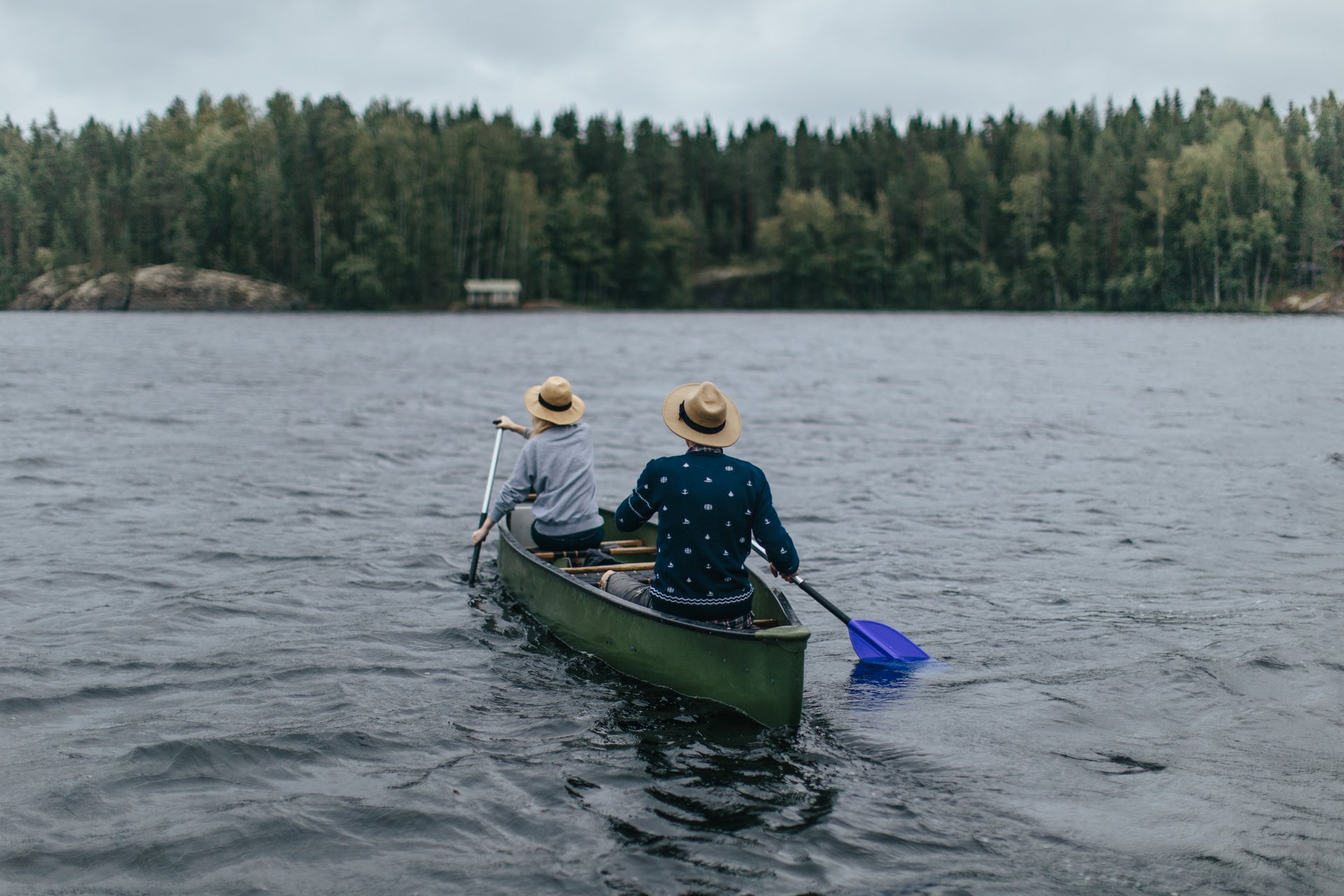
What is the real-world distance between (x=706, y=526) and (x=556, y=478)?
318 centimetres

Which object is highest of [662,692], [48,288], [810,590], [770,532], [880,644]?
[48,288]

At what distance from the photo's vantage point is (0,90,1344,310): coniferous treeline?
9381 centimetres

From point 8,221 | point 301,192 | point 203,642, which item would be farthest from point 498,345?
point 8,221

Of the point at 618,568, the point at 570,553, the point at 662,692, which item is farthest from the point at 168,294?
the point at 662,692

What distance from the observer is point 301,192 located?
97.1m

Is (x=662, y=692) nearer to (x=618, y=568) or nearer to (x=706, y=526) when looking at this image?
(x=706, y=526)

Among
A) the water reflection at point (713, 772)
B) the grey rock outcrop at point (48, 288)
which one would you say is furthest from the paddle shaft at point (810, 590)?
the grey rock outcrop at point (48, 288)

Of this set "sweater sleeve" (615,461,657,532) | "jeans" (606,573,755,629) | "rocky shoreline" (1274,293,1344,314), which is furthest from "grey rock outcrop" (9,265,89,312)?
"rocky shoreline" (1274,293,1344,314)

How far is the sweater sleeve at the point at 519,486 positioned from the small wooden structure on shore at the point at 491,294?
287 feet

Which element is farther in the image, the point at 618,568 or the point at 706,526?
the point at 618,568

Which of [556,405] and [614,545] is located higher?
[556,405]

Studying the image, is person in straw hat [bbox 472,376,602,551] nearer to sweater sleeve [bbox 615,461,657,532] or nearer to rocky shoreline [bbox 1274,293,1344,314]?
sweater sleeve [bbox 615,461,657,532]

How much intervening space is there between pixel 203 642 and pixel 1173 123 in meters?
130

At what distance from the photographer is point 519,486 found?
33.4 ft
